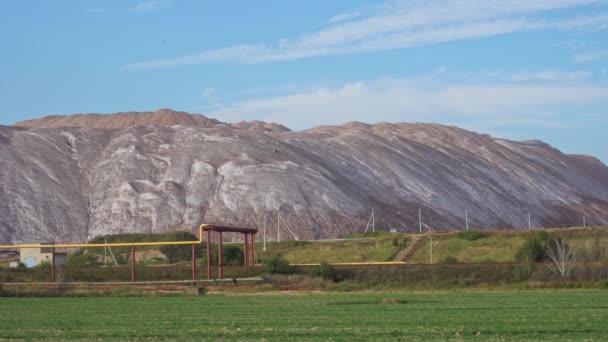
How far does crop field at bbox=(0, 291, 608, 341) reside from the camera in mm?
17172

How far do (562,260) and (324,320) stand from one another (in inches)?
942

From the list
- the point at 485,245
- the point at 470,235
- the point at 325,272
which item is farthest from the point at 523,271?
the point at 470,235

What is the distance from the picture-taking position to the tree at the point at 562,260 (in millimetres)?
42812

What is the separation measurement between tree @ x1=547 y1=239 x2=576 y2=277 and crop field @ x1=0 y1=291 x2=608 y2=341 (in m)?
11.9

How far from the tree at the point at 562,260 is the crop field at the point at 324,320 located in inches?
469

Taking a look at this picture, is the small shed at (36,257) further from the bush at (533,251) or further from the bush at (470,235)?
the bush at (533,251)

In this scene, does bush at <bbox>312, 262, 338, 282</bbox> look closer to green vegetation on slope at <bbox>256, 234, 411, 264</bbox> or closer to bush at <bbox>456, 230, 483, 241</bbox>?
green vegetation on slope at <bbox>256, 234, 411, 264</bbox>

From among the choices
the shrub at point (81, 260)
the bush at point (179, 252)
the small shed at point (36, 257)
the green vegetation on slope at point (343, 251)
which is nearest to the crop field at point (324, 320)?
the green vegetation on slope at point (343, 251)

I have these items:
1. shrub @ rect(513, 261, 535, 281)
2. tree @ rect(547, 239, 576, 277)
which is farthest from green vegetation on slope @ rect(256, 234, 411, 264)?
shrub @ rect(513, 261, 535, 281)

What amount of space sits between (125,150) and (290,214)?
821 inches

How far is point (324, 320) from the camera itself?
2116cm

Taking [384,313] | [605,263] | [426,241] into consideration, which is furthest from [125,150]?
[384,313]

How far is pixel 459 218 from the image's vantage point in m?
100

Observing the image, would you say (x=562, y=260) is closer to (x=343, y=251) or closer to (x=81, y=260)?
(x=343, y=251)
